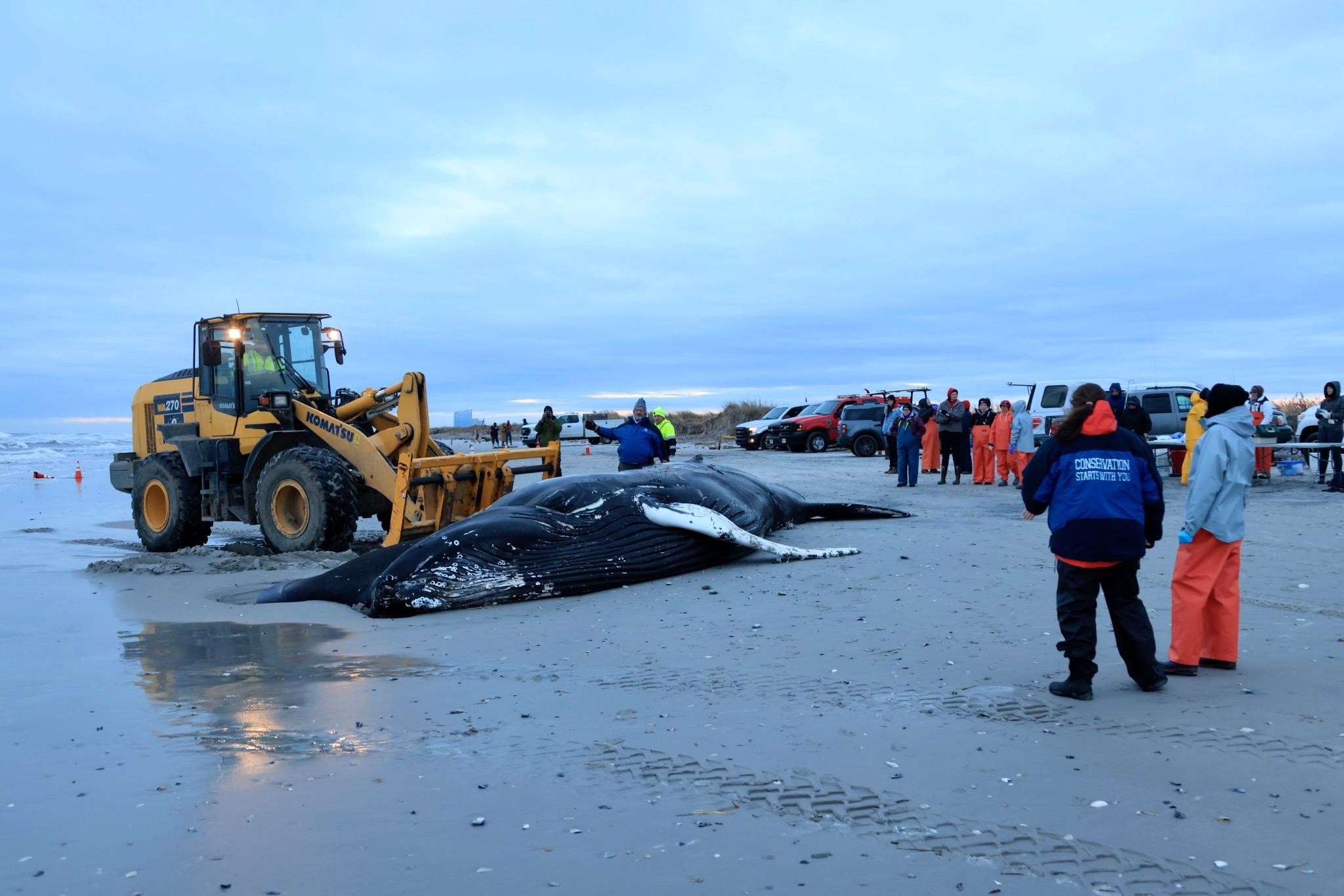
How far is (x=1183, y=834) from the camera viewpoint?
→ 3631mm

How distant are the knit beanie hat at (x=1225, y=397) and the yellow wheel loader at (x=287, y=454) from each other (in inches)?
286

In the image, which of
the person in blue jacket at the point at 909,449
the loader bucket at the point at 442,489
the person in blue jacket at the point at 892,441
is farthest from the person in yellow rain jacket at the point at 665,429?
the person in blue jacket at the point at 892,441

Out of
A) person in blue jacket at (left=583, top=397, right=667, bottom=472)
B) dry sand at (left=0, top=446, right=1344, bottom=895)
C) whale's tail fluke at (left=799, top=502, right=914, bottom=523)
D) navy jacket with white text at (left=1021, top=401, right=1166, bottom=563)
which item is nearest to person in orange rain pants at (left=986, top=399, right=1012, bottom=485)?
whale's tail fluke at (left=799, top=502, right=914, bottom=523)

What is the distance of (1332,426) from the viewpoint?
17.5 metres

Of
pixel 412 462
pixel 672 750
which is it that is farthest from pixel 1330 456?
pixel 672 750

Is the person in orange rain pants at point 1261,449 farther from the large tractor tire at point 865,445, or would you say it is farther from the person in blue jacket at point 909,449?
the large tractor tire at point 865,445

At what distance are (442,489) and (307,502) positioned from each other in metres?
1.50

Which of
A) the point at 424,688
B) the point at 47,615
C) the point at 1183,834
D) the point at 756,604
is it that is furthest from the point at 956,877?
the point at 47,615

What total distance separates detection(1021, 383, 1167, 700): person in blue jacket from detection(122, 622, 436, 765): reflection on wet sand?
11.0 feet

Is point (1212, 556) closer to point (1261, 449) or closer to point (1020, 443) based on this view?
point (1020, 443)

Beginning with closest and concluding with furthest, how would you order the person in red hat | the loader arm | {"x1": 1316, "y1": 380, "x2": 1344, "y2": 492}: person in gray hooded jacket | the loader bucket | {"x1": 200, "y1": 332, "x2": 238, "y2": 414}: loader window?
the loader bucket
the loader arm
{"x1": 200, "y1": 332, "x2": 238, "y2": 414}: loader window
{"x1": 1316, "y1": 380, "x2": 1344, "y2": 492}: person in gray hooded jacket
the person in red hat

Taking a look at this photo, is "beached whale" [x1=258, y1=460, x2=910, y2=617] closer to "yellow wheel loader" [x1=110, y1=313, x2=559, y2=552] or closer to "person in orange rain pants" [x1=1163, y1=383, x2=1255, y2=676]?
"yellow wheel loader" [x1=110, y1=313, x2=559, y2=552]

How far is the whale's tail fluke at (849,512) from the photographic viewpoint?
13.5 meters

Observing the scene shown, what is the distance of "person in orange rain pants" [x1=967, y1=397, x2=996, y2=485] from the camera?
20.3 meters
